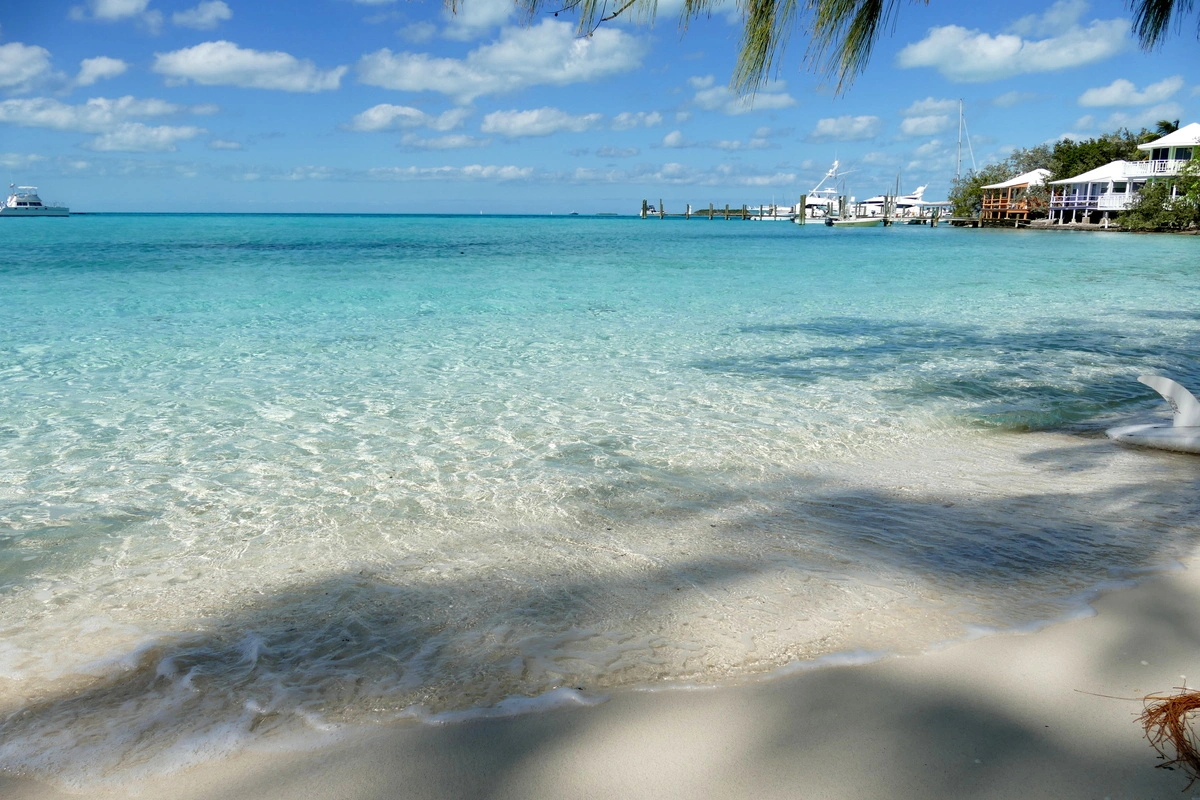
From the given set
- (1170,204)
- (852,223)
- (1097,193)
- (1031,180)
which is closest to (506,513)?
(1170,204)

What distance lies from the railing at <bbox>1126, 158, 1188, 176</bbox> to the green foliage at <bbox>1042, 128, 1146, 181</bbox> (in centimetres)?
1021

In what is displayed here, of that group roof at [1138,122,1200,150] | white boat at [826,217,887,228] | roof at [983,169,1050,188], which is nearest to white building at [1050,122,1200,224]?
roof at [1138,122,1200,150]

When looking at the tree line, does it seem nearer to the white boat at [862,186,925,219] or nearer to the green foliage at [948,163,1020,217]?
the green foliage at [948,163,1020,217]

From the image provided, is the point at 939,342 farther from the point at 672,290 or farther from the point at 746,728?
the point at 746,728

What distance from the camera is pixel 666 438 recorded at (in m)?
5.66

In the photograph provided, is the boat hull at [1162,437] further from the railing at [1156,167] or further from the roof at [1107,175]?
the roof at [1107,175]

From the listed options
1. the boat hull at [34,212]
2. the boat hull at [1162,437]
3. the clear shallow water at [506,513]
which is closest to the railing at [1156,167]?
the clear shallow water at [506,513]

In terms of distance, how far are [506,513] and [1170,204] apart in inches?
2268

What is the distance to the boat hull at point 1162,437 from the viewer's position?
514 cm

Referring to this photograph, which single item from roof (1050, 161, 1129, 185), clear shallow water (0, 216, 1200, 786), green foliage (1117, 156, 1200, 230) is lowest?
clear shallow water (0, 216, 1200, 786)

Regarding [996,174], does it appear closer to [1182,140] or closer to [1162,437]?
[1182,140]

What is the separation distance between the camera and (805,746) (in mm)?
2082

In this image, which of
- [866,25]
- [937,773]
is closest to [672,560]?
[937,773]

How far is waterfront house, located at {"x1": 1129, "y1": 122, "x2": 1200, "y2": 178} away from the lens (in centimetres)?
5031
